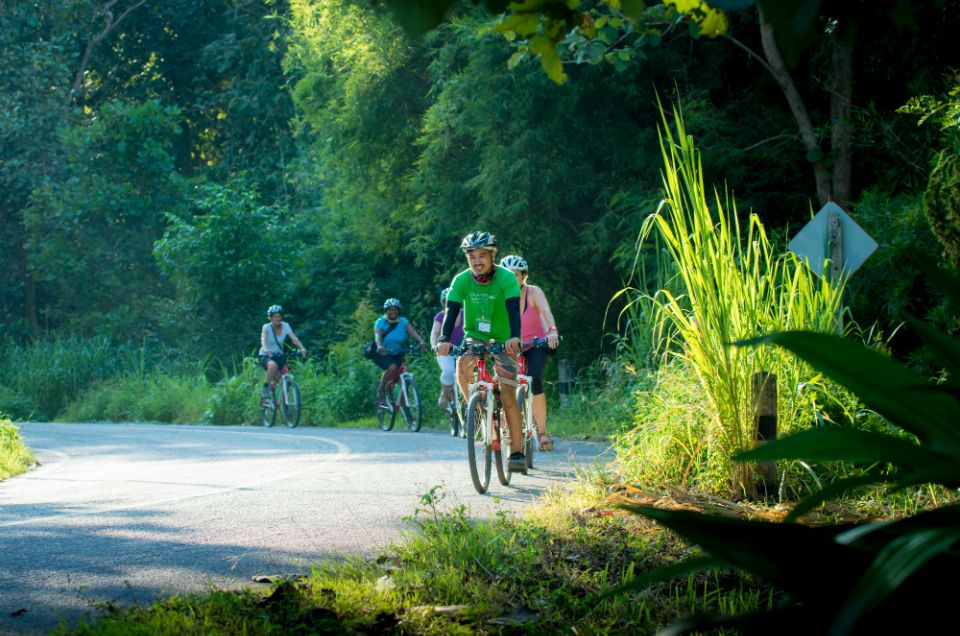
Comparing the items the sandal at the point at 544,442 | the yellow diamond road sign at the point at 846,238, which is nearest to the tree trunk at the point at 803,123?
the yellow diamond road sign at the point at 846,238

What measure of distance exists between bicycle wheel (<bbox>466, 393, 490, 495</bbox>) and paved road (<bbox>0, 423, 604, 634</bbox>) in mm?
194

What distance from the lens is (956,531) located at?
195cm

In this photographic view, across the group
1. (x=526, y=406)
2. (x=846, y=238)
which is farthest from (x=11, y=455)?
(x=846, y=238)

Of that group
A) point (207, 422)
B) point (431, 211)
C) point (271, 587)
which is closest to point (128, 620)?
point (271, 587)

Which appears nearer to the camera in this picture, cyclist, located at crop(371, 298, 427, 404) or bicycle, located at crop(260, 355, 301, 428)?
cyclist, located at crop(371, 298, 427, 404)

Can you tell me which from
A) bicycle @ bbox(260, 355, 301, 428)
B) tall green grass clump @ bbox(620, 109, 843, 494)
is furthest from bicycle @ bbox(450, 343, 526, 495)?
bicycle @ bbox(260, 355, 301, 428)

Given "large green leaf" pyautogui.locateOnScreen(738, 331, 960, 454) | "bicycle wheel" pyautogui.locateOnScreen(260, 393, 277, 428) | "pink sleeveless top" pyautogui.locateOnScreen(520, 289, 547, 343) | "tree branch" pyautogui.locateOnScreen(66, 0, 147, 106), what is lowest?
"bicycle wheel" pyautogui.locateOnScreen(260, 393, 277, 428)

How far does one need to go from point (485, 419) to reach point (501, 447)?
0.46m

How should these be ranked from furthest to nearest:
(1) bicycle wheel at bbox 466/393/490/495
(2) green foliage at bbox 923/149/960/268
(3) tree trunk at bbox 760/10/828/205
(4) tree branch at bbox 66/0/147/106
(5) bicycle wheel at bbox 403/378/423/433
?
(4) tree branch at bbox 66/0/147/106
(5) bicycle wheel at bbox 403/378/423/433
(3) tree trunk at bbox 760/10/828/205
(2) green foliage at bbox 923/149/960/268
(1) bicycle wheel at bbox 466/393/490/495

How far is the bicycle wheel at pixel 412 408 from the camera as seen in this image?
20.8 meters

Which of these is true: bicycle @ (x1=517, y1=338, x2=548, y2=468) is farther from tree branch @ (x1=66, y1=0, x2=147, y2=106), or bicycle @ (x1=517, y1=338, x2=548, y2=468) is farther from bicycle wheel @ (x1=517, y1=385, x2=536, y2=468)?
tree branch @ (x1=66, y1=0, x2=147, y2=106)

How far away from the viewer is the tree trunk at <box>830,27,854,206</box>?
18359 mm

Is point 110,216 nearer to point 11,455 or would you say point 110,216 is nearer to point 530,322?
point 11,455

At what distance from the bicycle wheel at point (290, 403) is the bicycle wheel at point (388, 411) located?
257 centimetres
